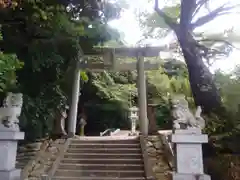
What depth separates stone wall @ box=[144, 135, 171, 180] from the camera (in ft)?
21.8

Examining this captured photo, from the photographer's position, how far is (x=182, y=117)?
5934mm

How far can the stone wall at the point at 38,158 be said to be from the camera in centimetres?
687

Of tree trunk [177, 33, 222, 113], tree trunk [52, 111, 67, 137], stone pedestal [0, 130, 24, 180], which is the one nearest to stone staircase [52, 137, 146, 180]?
stone pedestal [0, 130, 24, 180]

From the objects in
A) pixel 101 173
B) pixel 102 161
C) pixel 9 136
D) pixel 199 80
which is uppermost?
pixel 199 80

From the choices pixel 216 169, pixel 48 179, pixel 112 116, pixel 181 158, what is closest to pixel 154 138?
pixel 216 169

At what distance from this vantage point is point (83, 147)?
28.3 ft

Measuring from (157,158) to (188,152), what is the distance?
195cm

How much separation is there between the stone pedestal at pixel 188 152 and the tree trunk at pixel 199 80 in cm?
257

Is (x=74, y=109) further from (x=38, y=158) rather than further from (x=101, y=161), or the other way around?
(x=101, y=161)

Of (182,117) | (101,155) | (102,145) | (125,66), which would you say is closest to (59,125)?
(102,145)

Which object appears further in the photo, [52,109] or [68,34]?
[52,109]

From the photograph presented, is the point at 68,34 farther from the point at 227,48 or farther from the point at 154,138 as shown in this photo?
the point at 227,48

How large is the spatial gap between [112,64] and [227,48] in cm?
459

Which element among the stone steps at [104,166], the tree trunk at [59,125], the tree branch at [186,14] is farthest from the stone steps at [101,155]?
the tree branch at [186,14]
